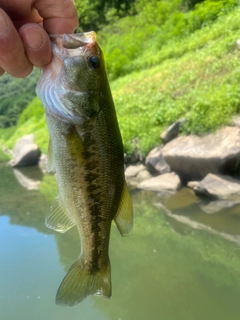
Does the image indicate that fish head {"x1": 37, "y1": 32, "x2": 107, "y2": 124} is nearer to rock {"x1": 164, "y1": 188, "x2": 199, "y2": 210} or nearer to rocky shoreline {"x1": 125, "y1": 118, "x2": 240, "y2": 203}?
rocky shoreline {"x1": 125, "y1": 118, "x2": 240, "y2": 203}

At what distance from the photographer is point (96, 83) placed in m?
1.91

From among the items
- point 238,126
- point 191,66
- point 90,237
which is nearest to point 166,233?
point 238,126

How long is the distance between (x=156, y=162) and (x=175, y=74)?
3334 millimetres

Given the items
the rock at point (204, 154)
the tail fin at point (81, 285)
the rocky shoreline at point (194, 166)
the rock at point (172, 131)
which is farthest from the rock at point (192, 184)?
the tail fin at point (81, 285)

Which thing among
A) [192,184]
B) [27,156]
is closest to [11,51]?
[192,184]

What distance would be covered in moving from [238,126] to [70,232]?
3305 millimetres

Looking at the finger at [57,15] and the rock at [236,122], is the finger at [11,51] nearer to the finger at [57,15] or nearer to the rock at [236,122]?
the finger at [57,15]

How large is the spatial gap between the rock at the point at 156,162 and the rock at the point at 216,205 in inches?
60.0

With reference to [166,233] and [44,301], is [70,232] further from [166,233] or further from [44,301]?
[44,301]

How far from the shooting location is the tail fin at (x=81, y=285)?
6.80 feet

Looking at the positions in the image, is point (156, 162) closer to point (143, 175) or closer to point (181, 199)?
point (143, 175)

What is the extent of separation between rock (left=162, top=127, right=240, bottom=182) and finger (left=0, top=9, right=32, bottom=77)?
5562 mm

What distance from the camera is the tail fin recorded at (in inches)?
81.6

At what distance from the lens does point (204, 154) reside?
735 centimetres
